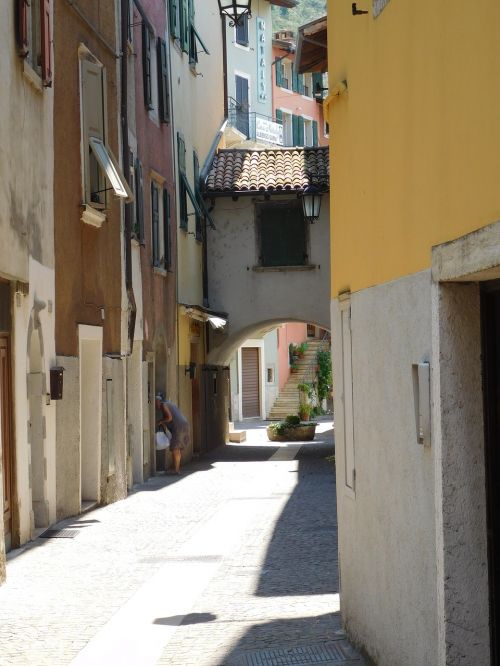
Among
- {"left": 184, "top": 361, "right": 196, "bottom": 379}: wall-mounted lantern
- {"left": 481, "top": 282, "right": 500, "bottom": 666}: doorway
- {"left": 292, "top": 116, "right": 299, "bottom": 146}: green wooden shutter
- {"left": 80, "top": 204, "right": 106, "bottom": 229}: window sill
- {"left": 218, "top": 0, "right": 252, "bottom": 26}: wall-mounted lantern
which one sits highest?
{"left": 292, "top": 116, "right": 299, "bottom": 146}: green wooden shutter

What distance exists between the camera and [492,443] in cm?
500

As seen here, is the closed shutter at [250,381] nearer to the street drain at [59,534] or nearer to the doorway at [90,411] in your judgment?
the doorway at [90,411]

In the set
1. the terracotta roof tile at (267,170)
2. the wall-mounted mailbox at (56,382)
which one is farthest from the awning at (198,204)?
the wall-mounted mailbox at (56,382)

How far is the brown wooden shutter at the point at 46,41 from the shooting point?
1413 centimetres

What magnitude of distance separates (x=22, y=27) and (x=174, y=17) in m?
14.1

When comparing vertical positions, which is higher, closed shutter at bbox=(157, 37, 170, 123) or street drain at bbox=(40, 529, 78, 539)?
closed shutter at bbox=(157, 37, 170, 123)

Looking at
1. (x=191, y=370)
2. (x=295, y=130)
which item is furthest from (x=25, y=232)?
(x=295, y=130)

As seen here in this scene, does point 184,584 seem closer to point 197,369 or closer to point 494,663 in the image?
point 494,663

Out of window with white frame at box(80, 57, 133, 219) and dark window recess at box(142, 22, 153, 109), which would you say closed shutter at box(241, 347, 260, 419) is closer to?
dark window recess at box(142, 22, 153, 109)

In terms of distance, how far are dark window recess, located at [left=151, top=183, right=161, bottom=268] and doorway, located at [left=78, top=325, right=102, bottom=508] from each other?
5.71 meters

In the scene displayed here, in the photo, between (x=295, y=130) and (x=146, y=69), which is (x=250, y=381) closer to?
(x=295, y=130)

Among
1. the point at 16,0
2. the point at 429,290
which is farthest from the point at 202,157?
the point at 429,290

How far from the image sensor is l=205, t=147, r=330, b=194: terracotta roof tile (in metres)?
29.5

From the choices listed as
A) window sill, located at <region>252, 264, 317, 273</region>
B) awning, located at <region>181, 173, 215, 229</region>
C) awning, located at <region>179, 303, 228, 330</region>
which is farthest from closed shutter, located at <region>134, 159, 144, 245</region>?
window sill, located at <region>252, 264, 317, 273</region>
